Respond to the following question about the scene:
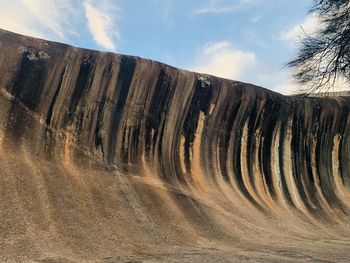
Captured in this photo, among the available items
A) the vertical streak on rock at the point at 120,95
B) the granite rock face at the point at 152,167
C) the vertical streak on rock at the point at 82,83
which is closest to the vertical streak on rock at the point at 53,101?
the granite rock face at the point at 152,167

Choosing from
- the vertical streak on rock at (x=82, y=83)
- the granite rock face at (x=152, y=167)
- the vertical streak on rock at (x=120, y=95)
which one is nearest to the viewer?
the granite rock face at (x=152, y=167)

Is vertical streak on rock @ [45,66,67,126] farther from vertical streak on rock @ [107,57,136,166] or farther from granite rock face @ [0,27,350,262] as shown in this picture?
vertical streak on rock @ [107,57,136,166]

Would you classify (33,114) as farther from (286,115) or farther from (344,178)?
(344,178)

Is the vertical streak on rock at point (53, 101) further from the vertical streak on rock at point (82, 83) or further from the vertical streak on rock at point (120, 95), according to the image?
the vertical streak on rock at point (120, 95)

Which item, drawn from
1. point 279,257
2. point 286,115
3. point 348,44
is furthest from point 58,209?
point 348,44

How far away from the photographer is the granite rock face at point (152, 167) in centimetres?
928

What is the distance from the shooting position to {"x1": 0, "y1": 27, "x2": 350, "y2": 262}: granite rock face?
9281mm

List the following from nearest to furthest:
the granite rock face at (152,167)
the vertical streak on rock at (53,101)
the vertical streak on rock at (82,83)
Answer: the granite rock face at (152,167)
the vertical streak on rock at (53,101)
the vertical streak on rock at (82,83)

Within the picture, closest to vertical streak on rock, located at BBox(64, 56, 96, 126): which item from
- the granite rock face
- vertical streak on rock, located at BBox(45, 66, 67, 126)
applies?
the granite rock face

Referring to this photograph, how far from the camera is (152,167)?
42.6 feet

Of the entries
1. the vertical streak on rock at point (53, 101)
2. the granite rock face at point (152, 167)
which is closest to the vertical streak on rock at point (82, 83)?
the granite rock face at point (152, 167)

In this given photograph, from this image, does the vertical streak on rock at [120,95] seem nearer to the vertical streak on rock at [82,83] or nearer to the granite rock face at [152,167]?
the granite rock face at [152,167]

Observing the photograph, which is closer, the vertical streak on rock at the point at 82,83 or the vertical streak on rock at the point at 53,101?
the vertical streak on rock at the point at 53,101

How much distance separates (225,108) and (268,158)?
7.71 feet
